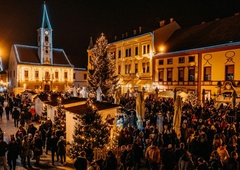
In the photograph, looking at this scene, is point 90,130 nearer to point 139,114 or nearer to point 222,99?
point 139,114

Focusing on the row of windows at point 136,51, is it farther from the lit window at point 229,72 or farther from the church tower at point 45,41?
the church tower at point 45,41

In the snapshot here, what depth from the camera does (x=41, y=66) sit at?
195 feet

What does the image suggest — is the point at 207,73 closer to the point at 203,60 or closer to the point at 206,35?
the point at 203,60

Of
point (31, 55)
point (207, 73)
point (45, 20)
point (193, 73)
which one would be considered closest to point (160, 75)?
point (193, 73)

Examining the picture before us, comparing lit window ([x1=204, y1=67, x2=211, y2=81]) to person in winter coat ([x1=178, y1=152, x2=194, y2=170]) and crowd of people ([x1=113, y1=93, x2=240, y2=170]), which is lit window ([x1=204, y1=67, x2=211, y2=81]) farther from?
person in winter coat ([x1=178, y1=152, x2=194, y2=170])

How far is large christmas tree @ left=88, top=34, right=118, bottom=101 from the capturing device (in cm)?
2795

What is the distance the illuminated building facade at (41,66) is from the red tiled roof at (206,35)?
3298 centimetres

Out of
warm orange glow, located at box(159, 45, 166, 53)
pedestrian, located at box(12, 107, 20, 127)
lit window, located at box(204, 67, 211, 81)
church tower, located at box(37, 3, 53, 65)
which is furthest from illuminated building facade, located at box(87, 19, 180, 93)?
church tower, located at box(37, 3, 53, 65)

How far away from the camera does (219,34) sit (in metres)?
30.0

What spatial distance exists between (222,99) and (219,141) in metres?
12.8

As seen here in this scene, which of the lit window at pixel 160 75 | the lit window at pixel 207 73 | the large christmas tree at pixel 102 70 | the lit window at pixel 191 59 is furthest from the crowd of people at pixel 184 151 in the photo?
the lit window at pixel 160 75

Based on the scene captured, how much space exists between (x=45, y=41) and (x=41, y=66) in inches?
253

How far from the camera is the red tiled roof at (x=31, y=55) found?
57.4m

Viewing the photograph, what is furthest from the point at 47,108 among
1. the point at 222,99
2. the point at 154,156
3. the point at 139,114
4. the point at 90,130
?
the point at 222,99
